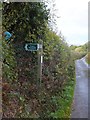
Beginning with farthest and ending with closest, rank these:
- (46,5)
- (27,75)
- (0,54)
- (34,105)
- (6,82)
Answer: (46,5)
(27,75)
(34,105)
(6,82)
(0,54)

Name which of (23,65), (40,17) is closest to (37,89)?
(23,65)

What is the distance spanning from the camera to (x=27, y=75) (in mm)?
7500

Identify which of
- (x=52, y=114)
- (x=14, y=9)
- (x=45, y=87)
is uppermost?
(x=14, y=9)

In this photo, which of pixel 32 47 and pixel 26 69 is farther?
pixel 26 69

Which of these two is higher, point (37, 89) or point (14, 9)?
point (14, 9)

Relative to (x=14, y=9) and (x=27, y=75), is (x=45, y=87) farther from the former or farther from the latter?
(x=14, y=9)

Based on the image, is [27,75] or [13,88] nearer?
[13,88]

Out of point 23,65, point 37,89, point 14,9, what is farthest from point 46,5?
point 37,89

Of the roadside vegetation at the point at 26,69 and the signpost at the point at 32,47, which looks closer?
the roadside vegetation at the point at 26,69

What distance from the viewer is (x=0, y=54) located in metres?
5.22

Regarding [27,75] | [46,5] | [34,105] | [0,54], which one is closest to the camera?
[0,54]

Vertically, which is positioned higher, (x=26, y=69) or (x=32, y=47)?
(x=32, y=47)

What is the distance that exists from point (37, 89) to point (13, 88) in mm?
1241

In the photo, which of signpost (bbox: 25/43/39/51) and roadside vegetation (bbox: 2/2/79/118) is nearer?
roadside vegetation (bbox: 2/2/79/118)
